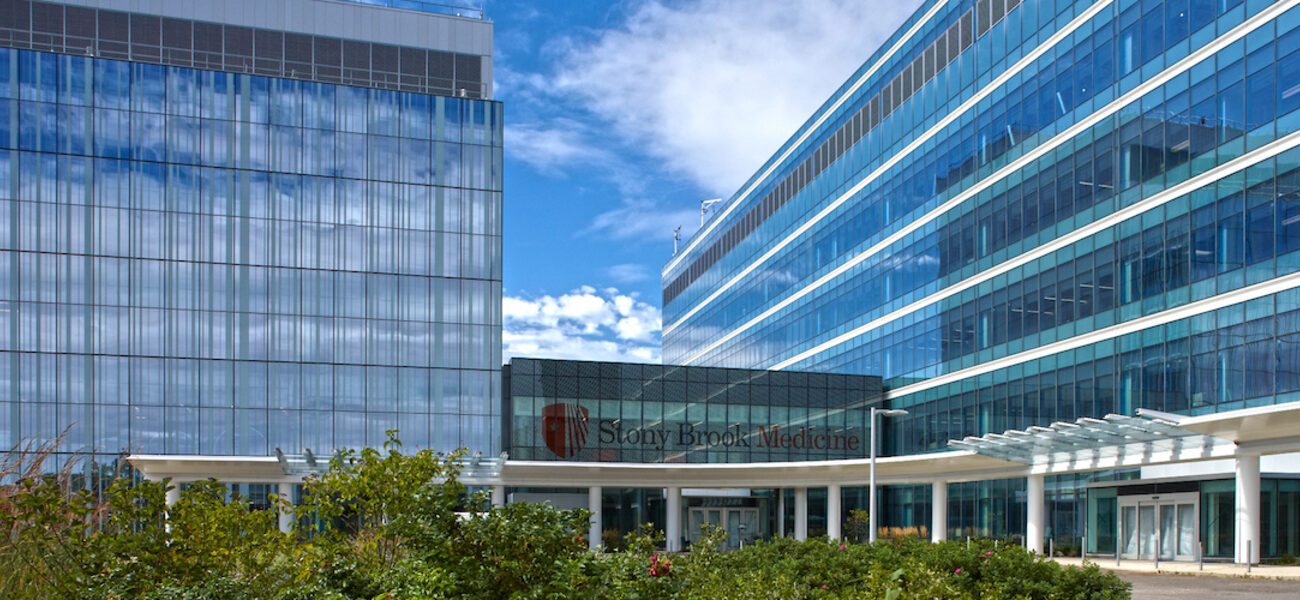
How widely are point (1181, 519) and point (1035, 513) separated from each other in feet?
18.1

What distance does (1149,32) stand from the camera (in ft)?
124

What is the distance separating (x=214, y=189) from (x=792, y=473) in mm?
32867

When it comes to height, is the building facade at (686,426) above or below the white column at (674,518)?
above

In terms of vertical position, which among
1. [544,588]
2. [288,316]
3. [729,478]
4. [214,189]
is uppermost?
[214,189]

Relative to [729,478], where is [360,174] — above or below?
above

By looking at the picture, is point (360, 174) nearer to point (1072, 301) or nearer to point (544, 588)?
point (1072, 301)

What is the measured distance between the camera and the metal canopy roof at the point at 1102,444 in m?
33.7

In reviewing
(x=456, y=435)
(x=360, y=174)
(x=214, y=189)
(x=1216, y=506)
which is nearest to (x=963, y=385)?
(x=1216, y=506)

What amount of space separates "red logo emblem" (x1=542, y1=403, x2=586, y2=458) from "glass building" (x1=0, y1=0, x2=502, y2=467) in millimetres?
7975

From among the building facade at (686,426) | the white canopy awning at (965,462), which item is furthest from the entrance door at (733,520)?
the white canopy awning at (965,462)

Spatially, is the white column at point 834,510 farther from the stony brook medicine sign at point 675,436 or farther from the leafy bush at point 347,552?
the leafy bush at point 347,552

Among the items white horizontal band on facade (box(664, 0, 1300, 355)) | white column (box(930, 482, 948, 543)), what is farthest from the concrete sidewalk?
white horizontal band on facade (box(664, 0, 1300, 355))

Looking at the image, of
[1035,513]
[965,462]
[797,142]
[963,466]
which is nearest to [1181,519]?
[1035,513]

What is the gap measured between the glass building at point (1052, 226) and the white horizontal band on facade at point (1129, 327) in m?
0.10
